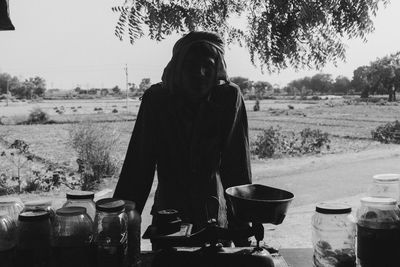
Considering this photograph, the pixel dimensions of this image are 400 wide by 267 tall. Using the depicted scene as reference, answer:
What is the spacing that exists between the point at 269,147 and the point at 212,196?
13.4m

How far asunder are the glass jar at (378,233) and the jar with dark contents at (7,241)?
124cm

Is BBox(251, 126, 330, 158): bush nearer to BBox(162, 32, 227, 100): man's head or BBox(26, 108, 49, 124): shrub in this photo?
BBox(162, 32, 227, 100): man's head

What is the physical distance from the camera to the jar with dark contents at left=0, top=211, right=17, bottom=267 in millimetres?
1621

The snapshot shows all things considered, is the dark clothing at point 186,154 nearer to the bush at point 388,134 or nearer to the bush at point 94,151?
the bush at point 94,151

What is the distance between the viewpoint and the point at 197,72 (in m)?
2.33

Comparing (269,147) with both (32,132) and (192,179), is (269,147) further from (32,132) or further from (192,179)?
(32,132)

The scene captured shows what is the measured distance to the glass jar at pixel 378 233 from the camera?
67.5 inches

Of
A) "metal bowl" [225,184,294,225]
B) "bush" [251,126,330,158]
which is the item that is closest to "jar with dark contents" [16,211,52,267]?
"metal bowl" [225,184,294,225]

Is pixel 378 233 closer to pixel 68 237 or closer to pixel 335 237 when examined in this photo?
pixel 335 237

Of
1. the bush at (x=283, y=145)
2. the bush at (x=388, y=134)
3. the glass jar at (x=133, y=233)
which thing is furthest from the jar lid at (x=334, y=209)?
the bush at (x=388, y=134)

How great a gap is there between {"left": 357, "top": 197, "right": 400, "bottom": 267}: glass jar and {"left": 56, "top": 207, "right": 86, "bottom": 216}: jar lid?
3.31 ft

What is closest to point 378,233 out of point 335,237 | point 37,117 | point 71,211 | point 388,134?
point 335,237

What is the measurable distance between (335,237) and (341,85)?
12551 centimetres

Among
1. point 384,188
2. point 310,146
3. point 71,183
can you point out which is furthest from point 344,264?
point 310,146
